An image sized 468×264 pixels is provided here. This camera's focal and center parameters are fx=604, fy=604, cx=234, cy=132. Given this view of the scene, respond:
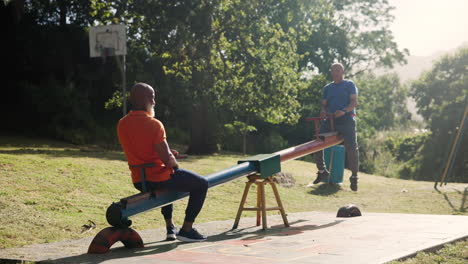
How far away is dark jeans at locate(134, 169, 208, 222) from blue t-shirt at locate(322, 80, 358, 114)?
13.7 feet

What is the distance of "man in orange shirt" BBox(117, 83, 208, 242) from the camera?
262 inches

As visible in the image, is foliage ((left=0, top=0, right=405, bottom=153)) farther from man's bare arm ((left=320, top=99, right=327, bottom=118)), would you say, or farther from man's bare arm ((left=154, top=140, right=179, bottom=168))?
man's bare arm ((left=154, top=140, right=179, bottom=168))

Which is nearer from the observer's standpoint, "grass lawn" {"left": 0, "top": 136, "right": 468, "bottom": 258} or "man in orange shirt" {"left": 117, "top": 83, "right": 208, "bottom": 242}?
"man in orange shirt" {"left": 117, "top": 83, "right": 208, "bottom": 242}

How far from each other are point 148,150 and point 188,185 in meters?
0.71

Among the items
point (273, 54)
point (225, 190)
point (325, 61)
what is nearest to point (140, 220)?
point (225, 190)

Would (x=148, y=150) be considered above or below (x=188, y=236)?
above

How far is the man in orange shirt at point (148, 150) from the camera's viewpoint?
21.8 ft

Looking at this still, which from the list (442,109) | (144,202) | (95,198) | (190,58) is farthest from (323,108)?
(442,109)

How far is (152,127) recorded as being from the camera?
6.63 meters

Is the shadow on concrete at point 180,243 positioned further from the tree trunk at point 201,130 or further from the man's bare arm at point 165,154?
the tree trunk at point 201,130

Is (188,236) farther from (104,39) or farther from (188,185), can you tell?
(104,39)

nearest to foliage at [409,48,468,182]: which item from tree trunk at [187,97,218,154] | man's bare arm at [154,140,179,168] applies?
tree trunk at [187,97,218,154]

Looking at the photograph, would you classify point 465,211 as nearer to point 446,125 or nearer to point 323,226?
point 323,226

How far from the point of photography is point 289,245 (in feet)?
22.2
